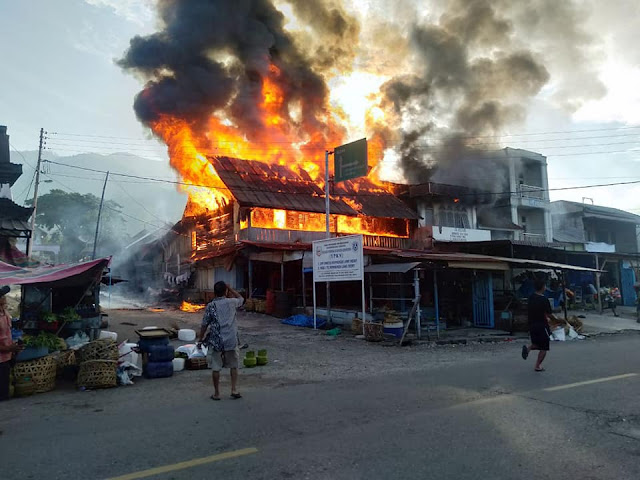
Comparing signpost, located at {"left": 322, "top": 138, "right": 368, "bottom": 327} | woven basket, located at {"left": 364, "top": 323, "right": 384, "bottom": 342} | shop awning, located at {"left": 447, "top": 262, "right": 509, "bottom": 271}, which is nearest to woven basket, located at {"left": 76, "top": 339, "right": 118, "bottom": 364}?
woven basket, located at {"left": 364, "top": 323, "right": 384, "bottom": 342}

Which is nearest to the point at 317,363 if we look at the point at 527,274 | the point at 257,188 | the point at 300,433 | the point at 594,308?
the point at 300,433

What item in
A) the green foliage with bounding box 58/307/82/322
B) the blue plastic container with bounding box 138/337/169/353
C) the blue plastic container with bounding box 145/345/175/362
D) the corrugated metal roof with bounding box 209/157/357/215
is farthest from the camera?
→ the corrugated metal roof with bounding box 209/157/357/215

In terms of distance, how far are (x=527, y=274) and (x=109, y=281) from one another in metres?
18.2

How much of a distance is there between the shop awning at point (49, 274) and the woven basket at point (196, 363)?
97.6 inches

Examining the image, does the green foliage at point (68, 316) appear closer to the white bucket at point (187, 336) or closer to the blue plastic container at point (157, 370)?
the blue plastic container at point (157, 370)

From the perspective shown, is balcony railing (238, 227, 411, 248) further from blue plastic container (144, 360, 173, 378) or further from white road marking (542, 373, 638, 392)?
white road marking (542, 373, 638, 392)

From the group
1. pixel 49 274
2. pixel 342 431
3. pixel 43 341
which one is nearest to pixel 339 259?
pixel 49 274

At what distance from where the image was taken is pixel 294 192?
86.8ft

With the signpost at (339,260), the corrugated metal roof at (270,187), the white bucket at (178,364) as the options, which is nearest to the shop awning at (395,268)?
the signpost at (339,260)

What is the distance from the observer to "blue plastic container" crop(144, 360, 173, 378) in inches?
319

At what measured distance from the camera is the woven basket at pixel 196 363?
8.91m

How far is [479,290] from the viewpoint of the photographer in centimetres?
1672

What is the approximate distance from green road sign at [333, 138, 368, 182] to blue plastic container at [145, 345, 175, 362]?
11.2 meters

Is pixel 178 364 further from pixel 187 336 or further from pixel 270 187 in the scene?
pixel 270 187
